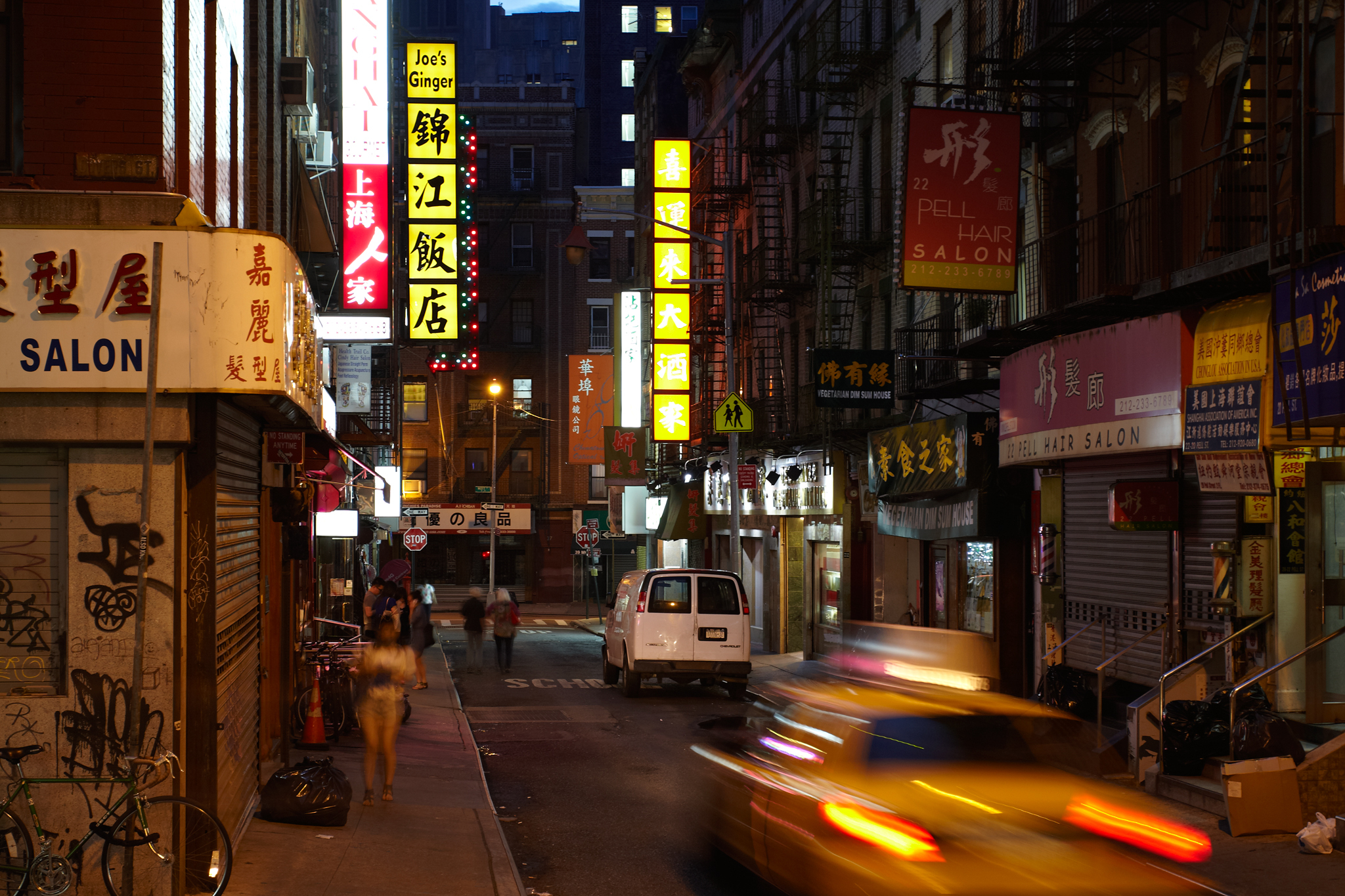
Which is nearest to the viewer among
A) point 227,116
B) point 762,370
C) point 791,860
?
point 791,860

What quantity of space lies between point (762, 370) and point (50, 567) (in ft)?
87.0

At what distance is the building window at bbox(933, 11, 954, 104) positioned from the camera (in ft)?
76.5

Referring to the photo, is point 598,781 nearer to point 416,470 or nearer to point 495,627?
point 495,627

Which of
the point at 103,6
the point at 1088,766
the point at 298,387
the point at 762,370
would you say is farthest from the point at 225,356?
the point at 762,370

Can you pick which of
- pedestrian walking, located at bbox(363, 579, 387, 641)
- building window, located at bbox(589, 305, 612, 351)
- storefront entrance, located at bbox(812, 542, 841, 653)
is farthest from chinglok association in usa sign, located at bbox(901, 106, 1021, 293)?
building window, located at bbox(589, 305, 612, 351)

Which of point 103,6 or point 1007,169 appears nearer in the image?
point 103,6

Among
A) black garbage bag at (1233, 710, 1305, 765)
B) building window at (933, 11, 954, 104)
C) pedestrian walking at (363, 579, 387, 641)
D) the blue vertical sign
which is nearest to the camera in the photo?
the blue vertical sign

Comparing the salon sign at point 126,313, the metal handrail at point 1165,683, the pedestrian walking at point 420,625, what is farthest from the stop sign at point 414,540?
the salon sign at point 126,313

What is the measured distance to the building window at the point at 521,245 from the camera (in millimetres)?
62844

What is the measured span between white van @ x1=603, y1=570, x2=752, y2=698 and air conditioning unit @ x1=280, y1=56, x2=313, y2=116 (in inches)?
364

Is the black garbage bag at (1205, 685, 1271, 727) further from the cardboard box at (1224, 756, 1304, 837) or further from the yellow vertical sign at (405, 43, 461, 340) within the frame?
the yellow vertical sign at (405, 43, 461, 340)

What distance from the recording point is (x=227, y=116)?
11.7 meters

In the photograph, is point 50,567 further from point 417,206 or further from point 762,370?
point 762,370

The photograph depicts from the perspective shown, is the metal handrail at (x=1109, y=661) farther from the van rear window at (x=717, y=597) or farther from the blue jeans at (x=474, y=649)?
the blue jeans at (x=474, y=649)
